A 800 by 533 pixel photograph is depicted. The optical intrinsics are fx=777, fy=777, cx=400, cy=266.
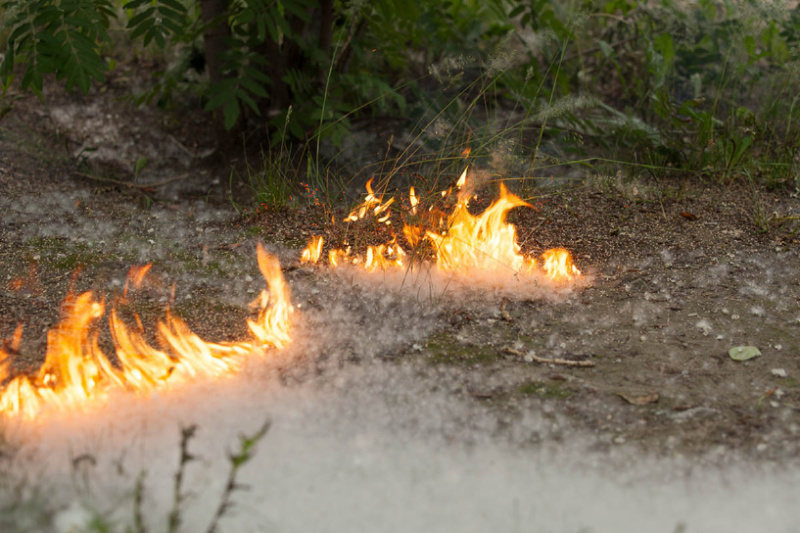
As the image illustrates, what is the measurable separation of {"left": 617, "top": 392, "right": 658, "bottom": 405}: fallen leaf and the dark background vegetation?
1.23m

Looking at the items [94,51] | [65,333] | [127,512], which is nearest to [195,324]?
[65,333]

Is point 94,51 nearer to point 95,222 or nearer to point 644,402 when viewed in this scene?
point 95,222

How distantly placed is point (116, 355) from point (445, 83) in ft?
7.67

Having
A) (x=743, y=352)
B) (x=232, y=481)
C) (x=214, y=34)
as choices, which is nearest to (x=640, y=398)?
(x=743, y=352)

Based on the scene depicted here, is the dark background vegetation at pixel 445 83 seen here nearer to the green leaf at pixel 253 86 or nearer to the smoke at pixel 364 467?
the green leaf at pixel 253 86

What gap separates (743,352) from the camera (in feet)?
8.22

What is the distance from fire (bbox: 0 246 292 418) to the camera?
2.21 m

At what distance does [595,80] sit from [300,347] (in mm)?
2778

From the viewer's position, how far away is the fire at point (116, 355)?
2205 millimetres

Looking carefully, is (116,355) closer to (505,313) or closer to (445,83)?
(505,313)

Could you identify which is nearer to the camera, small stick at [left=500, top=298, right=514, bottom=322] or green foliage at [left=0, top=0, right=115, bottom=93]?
small stick at [left=500, top=298, right=514, bottom=322]

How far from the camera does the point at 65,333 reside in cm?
255

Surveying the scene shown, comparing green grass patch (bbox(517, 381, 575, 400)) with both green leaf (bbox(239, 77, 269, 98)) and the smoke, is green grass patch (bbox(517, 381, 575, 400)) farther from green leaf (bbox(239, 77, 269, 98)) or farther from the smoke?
green leaf (bbox(239, 77, 269, 98))

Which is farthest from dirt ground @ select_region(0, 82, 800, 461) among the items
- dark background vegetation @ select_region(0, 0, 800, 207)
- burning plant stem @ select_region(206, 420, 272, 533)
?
burning plant stem @ select_region(206, 420, 272, 533)
